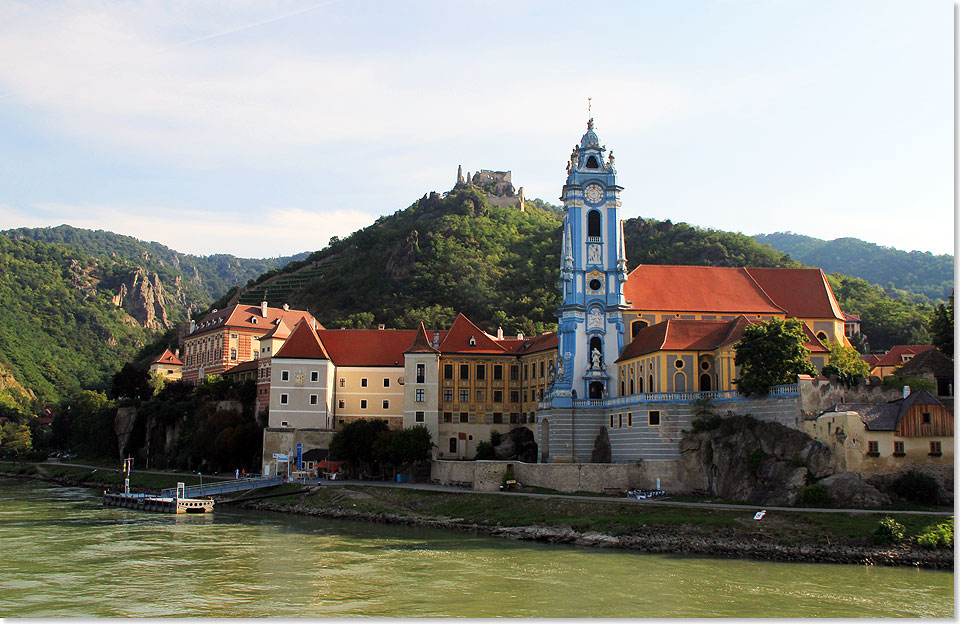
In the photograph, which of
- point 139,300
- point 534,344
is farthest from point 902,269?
point 139,300

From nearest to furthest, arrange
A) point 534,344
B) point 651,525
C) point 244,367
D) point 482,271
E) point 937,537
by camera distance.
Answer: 1. point 937,537
2. point 651,525
3. point 534,344
4. point 244,367
5. point 482,271

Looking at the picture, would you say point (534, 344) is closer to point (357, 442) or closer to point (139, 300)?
point (357, 442)

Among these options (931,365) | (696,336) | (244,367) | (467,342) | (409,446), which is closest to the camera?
(931,365)

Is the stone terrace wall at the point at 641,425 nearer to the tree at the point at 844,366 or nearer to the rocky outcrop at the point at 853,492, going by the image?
the tree at the point at 844,366

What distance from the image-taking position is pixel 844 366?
5753 centimetres

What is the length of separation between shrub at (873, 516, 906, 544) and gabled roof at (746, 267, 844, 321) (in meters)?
28.5

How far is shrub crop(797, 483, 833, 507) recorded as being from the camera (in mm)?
46438

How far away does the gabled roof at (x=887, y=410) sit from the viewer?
4656 centimetres

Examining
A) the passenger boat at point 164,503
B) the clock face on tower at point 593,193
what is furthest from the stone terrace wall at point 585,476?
the clock face on tower at point 593,193

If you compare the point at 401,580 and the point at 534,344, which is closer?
the point at 401,580

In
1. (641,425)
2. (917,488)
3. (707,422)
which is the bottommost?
(917,488)

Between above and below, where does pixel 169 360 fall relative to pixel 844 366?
above

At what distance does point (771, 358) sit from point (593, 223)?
1989cm

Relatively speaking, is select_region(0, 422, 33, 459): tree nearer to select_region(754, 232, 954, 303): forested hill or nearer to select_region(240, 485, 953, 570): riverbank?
select_region(240, 485, 953, 570): riverbank
